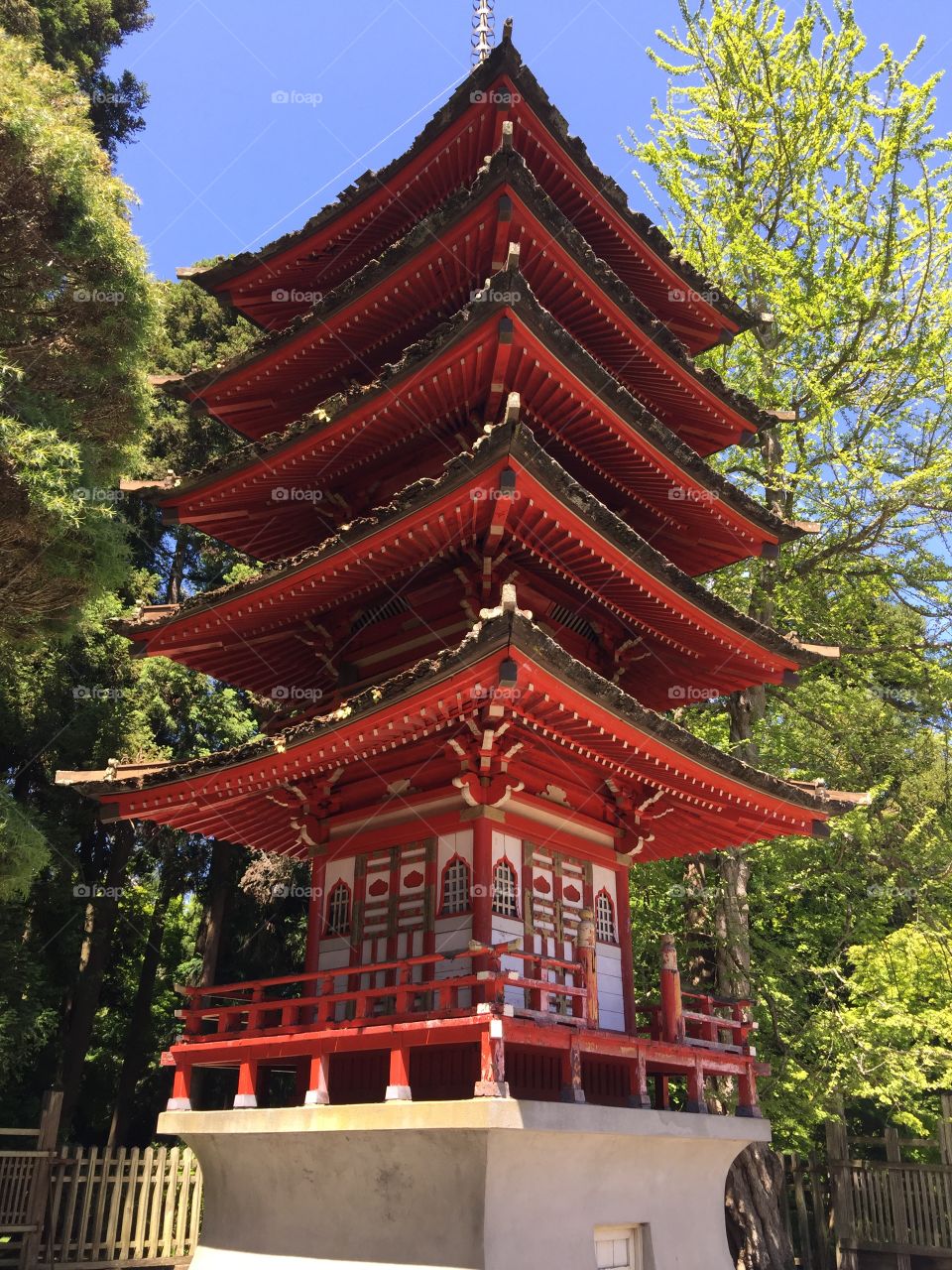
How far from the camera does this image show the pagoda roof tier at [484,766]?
29.5ft

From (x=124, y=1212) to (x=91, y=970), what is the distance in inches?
314

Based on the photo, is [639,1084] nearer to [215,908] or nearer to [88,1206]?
[88,1206]

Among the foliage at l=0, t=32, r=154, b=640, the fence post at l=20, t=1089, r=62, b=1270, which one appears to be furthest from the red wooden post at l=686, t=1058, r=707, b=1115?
the fence post at l=20, t=1089, r=62, b=1270

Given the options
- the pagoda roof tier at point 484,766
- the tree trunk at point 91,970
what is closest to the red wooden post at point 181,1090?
the pagoda roof tier at point 484,766

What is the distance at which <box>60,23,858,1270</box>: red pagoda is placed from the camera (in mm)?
8766

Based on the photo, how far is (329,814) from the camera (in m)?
11.9

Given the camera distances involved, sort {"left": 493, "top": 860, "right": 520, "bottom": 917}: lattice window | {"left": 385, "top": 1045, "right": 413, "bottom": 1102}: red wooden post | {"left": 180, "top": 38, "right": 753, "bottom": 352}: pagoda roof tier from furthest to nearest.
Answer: {"left": 180, "top": 38, "right": 753, "bottom": 352}: pagoda roof tier
{"left": 493, "top": 860, "right": 520, "bottom": 917}: lattice window
{"left": 385, "top": 1045, "right": 413, "bottom": 1102}: red wooden post

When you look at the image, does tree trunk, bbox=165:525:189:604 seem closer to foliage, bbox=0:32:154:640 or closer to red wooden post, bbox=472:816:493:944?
foliage, bbox=0:32:154:640

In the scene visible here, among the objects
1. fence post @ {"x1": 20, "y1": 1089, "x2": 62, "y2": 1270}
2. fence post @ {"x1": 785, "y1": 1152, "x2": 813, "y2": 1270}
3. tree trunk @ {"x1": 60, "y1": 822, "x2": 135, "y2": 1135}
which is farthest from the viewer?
tree trunk @ {"x1": 60, "y1": 822, "x2": 135, "y2": 1135}

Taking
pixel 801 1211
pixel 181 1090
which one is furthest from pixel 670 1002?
pixel 801 1211

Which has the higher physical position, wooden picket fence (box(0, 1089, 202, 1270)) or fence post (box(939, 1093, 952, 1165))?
fence post (box(939, 1093, 952, 1165))

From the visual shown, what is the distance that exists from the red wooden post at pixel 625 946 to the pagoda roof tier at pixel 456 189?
29.9ft

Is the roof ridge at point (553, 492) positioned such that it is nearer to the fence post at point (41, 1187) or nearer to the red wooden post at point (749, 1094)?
the red wooden post at point (749, 1094)

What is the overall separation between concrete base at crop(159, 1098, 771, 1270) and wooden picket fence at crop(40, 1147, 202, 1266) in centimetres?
430
